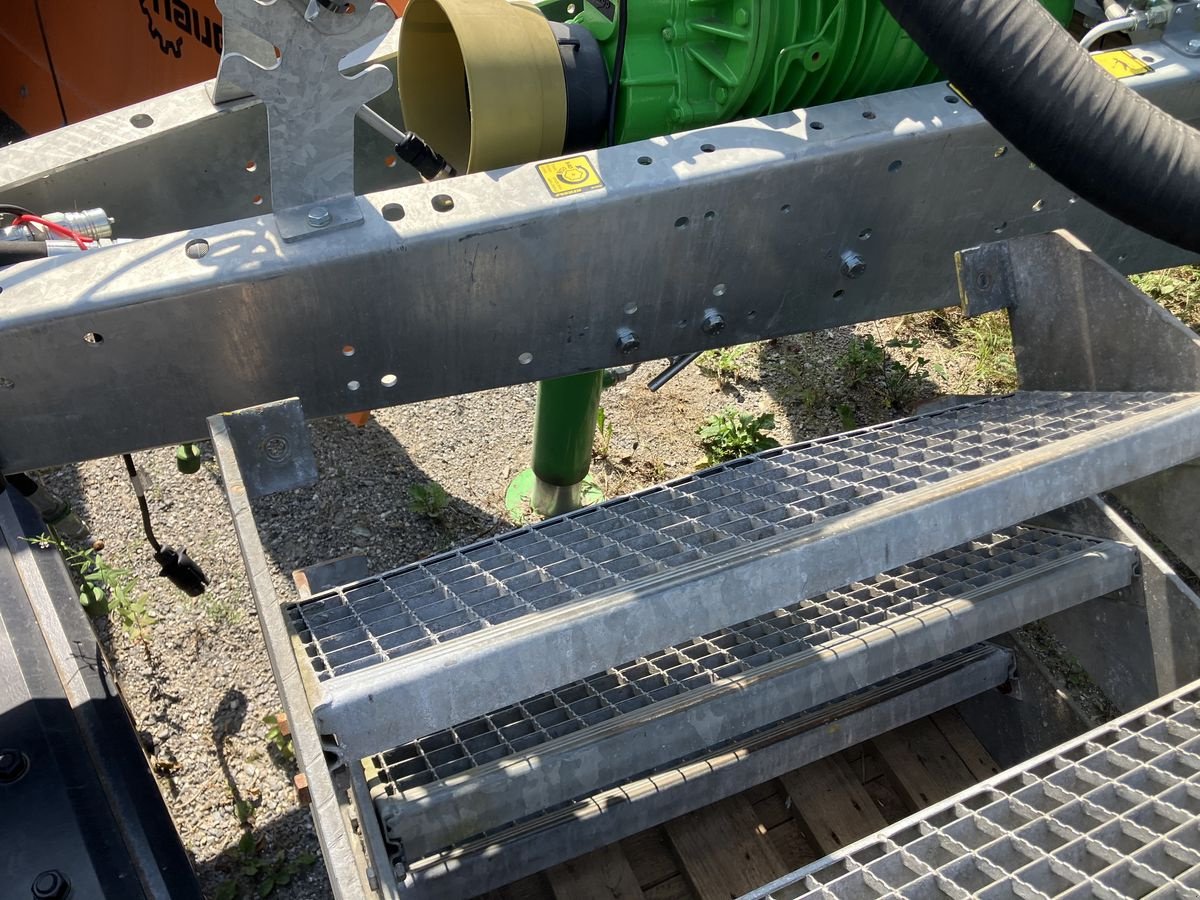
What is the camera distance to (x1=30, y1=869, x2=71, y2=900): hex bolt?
1.52 metres

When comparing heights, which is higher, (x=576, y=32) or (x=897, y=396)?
(x=576, y=32)

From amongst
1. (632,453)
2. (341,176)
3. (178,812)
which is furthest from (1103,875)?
(632,453)

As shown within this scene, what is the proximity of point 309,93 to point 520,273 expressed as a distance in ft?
1.42

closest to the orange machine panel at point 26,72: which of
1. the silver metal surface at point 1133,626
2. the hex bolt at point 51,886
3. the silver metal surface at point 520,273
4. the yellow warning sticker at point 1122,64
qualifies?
the silver metal surface at point 520,273

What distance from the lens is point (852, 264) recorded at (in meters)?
1.92

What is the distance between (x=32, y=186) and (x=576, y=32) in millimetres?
1053

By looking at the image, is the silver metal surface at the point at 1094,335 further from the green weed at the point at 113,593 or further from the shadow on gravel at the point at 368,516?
the green weed at the point at 113,593

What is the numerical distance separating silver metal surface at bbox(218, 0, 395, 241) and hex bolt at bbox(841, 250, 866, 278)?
0.90 metres

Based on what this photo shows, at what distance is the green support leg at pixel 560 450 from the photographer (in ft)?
8.33

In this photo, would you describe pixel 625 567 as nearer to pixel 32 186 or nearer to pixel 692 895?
pixel 692 895

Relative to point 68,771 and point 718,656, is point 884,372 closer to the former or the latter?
point 718,656

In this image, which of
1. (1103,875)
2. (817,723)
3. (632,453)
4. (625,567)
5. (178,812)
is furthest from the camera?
(632,453)

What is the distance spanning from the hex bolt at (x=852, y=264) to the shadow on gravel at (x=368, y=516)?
1.44m

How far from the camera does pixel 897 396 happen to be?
11.4ft
